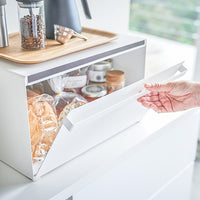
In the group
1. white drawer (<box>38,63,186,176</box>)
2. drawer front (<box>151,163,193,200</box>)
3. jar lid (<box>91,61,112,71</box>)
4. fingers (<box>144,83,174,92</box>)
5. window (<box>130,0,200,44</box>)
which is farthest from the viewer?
window (<box>130,0,200,44</box>)

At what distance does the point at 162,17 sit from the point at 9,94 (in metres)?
3.50

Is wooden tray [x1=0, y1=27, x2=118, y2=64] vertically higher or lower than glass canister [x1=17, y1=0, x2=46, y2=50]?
lower

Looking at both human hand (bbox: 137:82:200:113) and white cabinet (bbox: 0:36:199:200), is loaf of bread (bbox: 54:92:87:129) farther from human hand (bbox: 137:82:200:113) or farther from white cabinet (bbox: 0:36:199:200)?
human hand (bbox: 137:82:200:113)

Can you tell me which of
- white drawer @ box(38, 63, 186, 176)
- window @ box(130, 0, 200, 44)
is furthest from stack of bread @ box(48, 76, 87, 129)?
window @ box(130, 0, 200, 44)

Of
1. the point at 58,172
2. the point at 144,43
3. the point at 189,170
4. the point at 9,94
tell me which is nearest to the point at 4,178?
the point at 58,172

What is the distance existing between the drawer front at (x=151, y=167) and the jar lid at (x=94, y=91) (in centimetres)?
24

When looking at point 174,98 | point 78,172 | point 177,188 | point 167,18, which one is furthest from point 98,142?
point 167,18

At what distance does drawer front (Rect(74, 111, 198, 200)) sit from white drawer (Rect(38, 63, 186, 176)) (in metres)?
0.11

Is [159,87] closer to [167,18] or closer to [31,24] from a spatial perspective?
[31,24]

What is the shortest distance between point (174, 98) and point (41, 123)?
613 millimetres

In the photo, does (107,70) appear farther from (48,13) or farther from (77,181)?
(77,181)

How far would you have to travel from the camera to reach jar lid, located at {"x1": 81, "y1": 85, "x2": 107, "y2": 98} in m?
1.21

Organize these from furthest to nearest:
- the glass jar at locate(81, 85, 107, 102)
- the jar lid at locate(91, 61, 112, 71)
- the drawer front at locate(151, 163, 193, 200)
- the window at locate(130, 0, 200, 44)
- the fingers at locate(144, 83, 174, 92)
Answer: the window at locate(130, 0, 200, 44), the drawer front at locate(151, 163, 193, 200), the jar lid at locate(91, 61, 112, 71), the glass jar at locate(81, 85, 107, 102), the fingers at locate(144, 83, 174, 92)

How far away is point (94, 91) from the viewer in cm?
122
